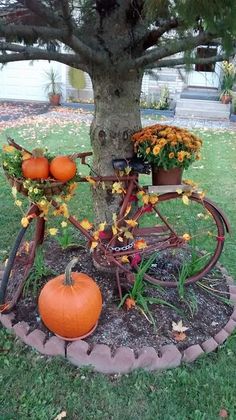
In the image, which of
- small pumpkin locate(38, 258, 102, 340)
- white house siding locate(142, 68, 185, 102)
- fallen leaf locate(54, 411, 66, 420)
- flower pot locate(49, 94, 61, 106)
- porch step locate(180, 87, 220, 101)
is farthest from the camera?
flower pot locate(49, 94, 61, 106)

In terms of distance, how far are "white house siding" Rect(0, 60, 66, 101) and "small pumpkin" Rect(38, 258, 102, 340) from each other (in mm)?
11500

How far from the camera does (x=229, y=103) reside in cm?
1130

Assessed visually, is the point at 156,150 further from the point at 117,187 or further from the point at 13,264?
the point at 13,264

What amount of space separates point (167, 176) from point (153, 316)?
3.03 feet

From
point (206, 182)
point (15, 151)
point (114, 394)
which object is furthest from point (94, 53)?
point (206, 182)

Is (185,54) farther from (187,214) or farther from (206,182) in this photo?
(206,182)

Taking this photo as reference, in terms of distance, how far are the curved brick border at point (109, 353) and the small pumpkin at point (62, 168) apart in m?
0.96

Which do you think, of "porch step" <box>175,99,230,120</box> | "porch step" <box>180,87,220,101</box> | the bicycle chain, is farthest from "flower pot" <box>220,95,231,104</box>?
the bicycle chain

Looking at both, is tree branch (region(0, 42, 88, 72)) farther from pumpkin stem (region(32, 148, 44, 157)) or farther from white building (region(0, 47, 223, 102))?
white building (region(0, 47, 223, 102))

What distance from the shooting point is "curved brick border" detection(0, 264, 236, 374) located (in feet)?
7.63

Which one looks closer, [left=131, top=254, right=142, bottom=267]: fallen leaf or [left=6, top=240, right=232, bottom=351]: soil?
[left=6, top=240, right=232, bottom=351]: soil

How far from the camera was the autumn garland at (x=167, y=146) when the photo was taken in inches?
98.2

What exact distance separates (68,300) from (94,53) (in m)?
1.37

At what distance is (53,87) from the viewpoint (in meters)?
12.6
